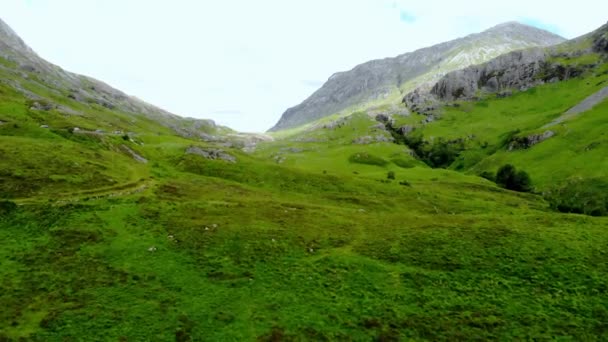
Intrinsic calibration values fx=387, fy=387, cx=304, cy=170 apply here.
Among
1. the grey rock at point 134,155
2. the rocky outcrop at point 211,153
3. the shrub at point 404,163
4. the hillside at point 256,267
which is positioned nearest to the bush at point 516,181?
the shrub at point 404,163

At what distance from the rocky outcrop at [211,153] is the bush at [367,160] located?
96793mm

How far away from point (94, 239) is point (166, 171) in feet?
126

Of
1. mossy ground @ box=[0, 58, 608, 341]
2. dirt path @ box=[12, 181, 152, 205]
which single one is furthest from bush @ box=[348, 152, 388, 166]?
dirt path @ box=[12, 181, 152, 205]

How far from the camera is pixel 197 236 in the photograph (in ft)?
146

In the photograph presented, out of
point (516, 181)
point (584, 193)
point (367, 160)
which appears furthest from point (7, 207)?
point (367, 160)

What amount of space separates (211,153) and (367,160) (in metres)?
103

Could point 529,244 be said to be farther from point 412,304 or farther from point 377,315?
point 377,315

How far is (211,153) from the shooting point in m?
103

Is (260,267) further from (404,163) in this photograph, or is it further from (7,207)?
(404,163)

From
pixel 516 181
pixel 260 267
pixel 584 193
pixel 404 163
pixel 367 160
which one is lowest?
pixel 584 193

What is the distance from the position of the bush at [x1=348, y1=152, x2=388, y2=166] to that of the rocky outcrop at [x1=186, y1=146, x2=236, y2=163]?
318ft

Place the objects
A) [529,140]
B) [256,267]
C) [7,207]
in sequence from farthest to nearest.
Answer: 1. [529,140]
2. [7,207]
3. [256,267]

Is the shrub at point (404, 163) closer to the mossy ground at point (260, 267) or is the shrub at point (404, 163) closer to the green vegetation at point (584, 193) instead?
the green vegetation at point (584, 193)

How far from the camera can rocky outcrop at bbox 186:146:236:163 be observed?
100169 millimetres
